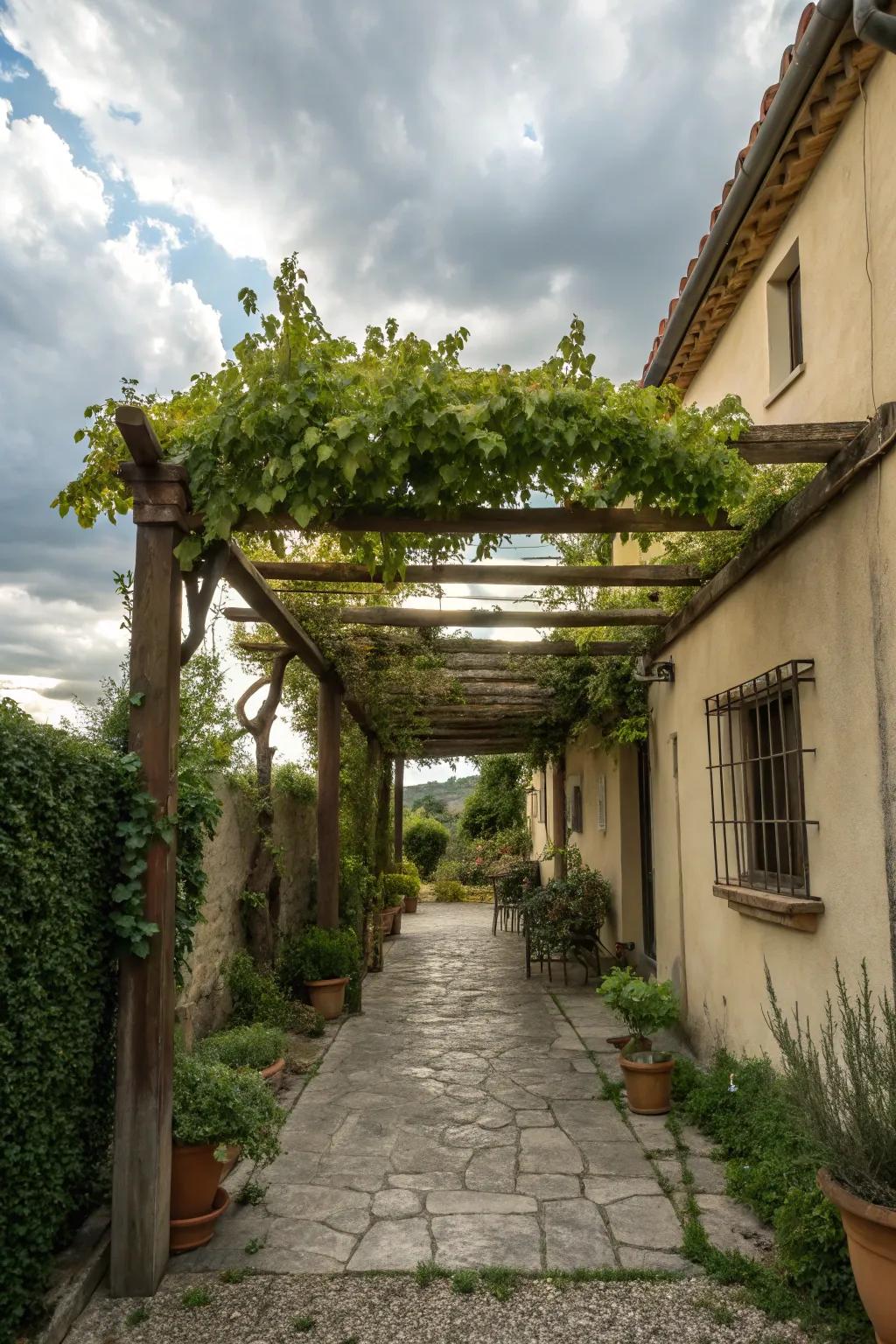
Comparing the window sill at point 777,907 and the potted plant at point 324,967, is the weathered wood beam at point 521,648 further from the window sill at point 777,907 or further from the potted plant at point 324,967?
the window sill at point 777,907

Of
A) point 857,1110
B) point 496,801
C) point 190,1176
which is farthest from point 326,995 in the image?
point 496,801

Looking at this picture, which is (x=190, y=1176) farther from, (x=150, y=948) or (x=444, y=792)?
(x=444, y=792)

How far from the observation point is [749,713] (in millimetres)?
5309

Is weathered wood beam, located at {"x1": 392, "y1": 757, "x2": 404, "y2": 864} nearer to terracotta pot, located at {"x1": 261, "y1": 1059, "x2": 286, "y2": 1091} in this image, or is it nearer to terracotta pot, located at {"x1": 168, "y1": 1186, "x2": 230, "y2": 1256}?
terracotta pot, located at {"x1": 261, "y1": 1059, "x2": 286, "y2": 1091}

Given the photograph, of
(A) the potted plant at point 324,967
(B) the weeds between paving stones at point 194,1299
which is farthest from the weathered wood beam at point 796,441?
(A) the potted plant at point 324,967

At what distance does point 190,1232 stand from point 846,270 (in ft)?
16.0

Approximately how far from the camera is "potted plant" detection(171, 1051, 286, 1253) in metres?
3.48

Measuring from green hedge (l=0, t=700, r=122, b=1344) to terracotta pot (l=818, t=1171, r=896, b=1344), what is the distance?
2.50 meters

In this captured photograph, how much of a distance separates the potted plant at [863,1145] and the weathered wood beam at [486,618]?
389 cm

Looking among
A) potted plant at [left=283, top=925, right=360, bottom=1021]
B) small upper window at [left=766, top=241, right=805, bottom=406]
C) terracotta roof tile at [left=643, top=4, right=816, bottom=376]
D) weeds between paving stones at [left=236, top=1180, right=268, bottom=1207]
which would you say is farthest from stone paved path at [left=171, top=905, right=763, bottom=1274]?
terracotta roof tile at [left=643, top=4, right=816, bottom=376]

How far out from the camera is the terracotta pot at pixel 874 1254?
7.95 feet

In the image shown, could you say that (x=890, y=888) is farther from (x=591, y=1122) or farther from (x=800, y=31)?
(x=800, y=31)

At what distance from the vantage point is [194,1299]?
3.08 m

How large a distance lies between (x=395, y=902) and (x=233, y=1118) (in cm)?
1079
